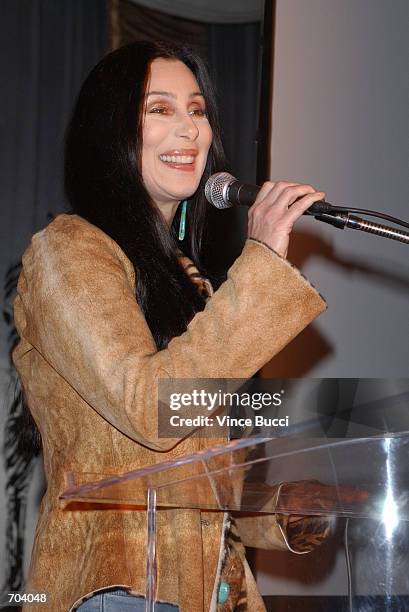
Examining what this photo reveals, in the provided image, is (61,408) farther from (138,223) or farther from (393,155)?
(393,155)

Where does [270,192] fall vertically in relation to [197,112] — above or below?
below

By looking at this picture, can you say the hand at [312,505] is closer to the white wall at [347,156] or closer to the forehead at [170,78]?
the forehead at [170,78]

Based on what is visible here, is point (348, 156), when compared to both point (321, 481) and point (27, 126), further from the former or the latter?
point (321, 481)

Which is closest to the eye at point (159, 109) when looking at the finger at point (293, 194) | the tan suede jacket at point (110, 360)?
the tan suede jacket at point (110, 360)

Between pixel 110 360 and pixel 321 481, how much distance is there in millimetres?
341

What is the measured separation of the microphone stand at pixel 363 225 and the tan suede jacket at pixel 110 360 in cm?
7

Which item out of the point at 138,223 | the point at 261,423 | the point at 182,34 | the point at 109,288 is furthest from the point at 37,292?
the point at 182,34

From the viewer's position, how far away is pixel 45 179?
2.03m

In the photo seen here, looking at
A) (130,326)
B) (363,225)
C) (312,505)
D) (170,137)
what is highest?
(170,137)

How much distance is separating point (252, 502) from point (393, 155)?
1.89 meters

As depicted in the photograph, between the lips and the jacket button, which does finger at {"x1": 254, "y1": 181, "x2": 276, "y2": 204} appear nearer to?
the lips

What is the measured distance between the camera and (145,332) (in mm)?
1041

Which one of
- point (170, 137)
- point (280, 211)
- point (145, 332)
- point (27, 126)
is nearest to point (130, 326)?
point (145, 332)

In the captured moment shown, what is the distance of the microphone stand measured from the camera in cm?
98
